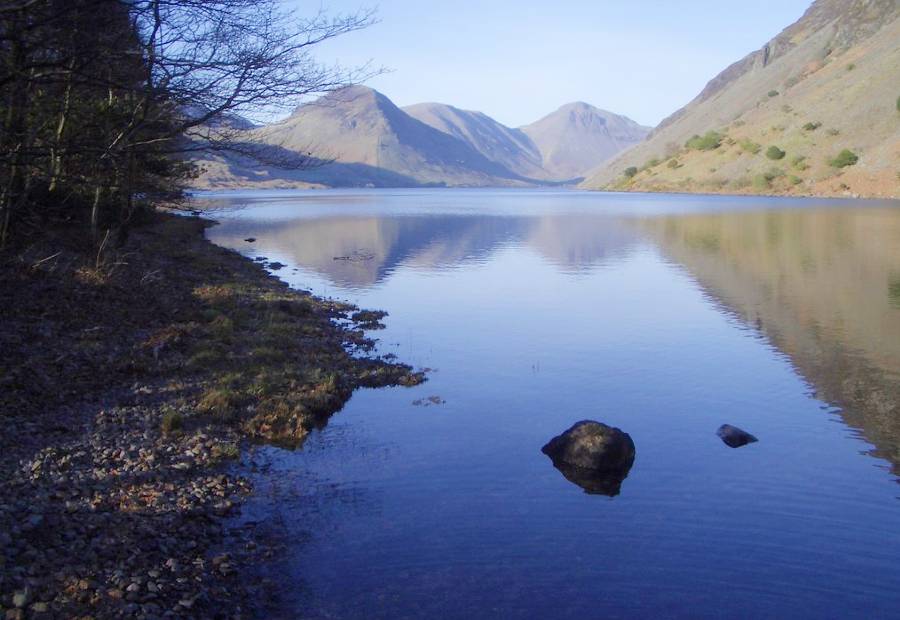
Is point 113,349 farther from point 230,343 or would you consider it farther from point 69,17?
point 69,17

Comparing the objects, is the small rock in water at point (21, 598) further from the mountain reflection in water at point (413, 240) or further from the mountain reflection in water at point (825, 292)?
the mountain reflection in water at point (413, 240)

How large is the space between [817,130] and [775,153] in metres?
6.75

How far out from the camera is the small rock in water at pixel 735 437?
14016mm

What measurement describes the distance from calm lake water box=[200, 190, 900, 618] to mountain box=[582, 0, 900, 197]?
81741 millimetres

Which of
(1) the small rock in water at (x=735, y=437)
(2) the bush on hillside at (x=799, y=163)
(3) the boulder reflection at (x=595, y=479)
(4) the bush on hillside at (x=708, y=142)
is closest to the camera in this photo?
(3) the boulder reflection at (x=595, y=479)

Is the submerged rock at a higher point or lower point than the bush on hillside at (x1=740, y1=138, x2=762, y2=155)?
lower

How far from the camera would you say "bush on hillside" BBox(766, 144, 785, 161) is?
11950cm

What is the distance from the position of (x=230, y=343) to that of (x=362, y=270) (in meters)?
22.7

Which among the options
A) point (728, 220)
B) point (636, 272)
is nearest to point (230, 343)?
point (636, 272)

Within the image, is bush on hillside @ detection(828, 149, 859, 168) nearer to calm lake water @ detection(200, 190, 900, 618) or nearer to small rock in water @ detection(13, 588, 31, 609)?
calm lake water @ detection(200, 190, 900, 618)

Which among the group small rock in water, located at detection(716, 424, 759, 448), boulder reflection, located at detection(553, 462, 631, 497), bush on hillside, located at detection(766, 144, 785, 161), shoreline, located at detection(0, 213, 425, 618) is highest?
bush on hillside, located at detection(766, 144, 785, 161)

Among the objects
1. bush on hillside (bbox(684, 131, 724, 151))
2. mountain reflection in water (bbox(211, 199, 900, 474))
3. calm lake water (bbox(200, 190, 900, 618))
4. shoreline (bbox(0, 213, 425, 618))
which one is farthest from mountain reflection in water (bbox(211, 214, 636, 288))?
bush on hillside (bbox(684, 131, 724, 151))

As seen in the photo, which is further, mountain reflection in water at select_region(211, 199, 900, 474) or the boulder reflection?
mountain reflection in water at select_region(211, 199, 900, 474)

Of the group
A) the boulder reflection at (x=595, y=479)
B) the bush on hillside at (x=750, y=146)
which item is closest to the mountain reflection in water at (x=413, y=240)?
the boulder reflection at (x=595, y=479)
